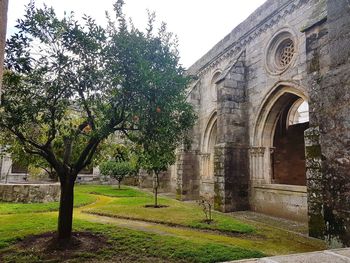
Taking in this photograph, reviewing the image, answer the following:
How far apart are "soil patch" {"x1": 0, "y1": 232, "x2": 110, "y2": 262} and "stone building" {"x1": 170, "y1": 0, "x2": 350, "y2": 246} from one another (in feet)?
14.0

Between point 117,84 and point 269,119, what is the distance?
659 cm

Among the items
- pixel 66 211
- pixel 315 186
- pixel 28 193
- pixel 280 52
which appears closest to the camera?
pixel 66 211

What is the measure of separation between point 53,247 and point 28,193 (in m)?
6.98

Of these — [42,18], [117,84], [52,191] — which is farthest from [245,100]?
[52,191]

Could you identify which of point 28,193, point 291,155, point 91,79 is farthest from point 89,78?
point 291,155

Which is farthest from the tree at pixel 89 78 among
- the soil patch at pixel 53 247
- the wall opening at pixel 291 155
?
the wall opening at pixel 291 155

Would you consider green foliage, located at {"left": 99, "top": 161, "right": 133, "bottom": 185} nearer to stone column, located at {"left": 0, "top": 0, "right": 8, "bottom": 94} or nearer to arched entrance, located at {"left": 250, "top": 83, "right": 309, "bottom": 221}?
arched entrance, located at {"left": 250, "top": 83, "right": 309, "bottom": 221}

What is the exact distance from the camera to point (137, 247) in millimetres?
5422

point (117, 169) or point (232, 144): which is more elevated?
point (232, 144)

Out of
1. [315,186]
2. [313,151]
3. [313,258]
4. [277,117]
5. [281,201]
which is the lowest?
[281,201]

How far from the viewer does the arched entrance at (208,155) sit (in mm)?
13177

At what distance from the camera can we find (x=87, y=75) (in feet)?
16.0

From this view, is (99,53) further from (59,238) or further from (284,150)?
(284,150)

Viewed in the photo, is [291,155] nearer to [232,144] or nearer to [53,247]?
[232,144]
